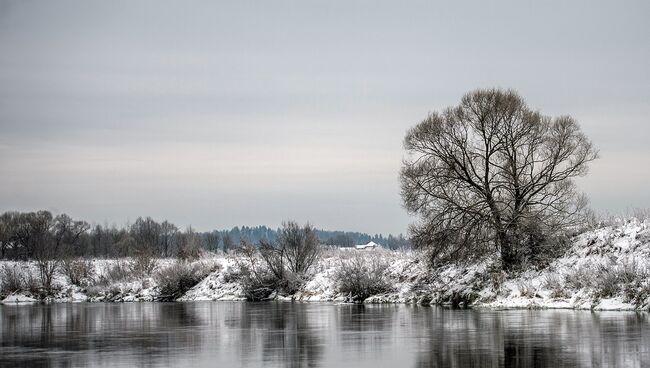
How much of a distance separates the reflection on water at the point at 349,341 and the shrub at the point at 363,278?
584 inches

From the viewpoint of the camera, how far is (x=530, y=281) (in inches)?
1847

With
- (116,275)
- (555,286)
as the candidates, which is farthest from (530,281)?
(116,275)

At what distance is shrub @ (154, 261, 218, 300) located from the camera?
248 ft

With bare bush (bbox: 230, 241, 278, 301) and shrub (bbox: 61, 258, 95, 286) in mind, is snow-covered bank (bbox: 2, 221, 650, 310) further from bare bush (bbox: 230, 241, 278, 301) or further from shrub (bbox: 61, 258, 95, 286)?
shrub (bbox: 61, 258, 95, 286)

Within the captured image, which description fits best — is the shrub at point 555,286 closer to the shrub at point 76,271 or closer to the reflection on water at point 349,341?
the reflection on water at point 349,341

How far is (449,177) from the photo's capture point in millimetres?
51125

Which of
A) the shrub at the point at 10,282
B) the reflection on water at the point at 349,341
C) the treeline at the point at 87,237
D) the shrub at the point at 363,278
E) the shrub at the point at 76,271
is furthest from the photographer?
the treeline at the point at 87,237

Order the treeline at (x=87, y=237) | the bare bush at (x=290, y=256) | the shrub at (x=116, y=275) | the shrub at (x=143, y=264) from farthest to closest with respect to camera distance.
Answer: the treeline at (x=87, y=237), the shrub at (x=143, y=264), the shrub at (x=116, y=275), the bare bush at (x=290, y=256)

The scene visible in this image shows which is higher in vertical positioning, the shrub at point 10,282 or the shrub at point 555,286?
the shrub at point 555,286

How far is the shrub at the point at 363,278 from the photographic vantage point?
59375 millimetres

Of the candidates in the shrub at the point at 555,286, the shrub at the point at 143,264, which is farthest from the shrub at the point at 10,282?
the shrub at the point at 555,286

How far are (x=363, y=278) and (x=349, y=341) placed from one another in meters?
31.3

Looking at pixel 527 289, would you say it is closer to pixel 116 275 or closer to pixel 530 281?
pixel 530 281

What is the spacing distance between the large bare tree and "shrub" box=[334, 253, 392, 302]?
28.4 feet
